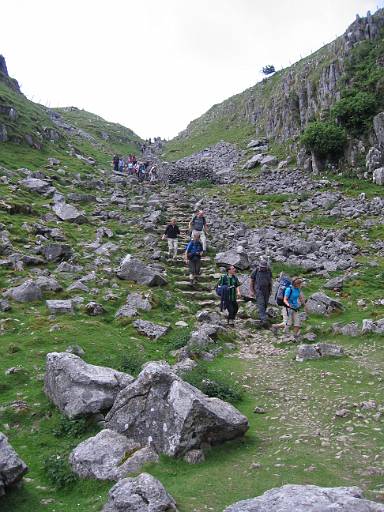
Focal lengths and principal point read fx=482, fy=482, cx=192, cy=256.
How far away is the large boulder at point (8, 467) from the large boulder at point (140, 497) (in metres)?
1.69

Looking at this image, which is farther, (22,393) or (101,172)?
(101,172)

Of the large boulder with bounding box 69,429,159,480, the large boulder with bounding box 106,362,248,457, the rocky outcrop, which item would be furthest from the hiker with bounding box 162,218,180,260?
the rocky outcrop

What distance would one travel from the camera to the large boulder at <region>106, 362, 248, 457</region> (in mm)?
8531

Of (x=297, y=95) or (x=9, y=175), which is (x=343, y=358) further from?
(x=297, y=95)

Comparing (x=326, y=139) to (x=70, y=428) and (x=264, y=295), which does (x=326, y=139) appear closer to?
(x=264, y=295)

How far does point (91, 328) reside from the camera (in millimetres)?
15719

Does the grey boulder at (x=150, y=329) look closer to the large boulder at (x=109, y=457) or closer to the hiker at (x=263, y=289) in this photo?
the hiker at (x=263, y=289)

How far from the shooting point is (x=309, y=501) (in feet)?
19.1

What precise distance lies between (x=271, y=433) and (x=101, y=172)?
41.3m

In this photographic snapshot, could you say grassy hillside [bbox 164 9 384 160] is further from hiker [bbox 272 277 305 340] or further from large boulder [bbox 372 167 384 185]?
hiker [bbox 272 277 305 340]

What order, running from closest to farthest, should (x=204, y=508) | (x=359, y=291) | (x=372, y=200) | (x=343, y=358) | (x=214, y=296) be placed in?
(x=204, y=508)
(x=343, y=358)
(x=359, y=291)
(x=214, y=296)
(x=372, y=200)

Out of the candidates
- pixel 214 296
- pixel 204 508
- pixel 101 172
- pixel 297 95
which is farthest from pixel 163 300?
pixel 297 95

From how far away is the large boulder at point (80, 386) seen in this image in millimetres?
10156

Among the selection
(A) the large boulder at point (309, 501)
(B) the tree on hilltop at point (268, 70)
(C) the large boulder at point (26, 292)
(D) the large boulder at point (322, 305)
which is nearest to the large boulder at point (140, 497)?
(A) the large boulder at point (309, 501)
